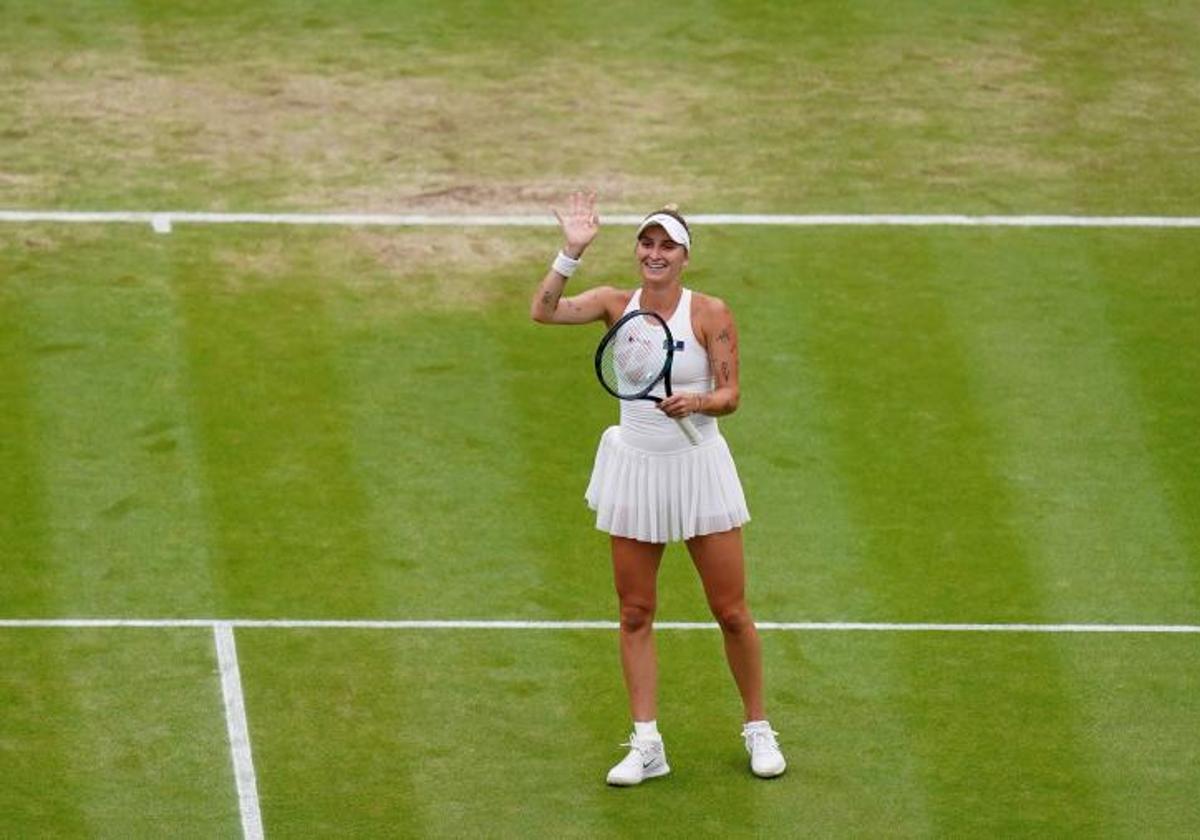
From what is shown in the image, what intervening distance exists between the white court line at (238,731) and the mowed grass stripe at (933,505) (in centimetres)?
281

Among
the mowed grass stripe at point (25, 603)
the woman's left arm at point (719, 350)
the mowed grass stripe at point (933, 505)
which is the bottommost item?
the mowed grass stripe at point (933, 505)

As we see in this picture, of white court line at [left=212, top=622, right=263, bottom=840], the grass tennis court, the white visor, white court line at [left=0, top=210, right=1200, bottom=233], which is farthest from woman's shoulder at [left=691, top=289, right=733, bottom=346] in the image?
white court line at [left=0, top=210, right=1200, bottom=233]

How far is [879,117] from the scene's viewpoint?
68.0 feet

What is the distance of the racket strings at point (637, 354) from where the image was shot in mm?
12070

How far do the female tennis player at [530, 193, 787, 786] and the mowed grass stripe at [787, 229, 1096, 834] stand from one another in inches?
44.3

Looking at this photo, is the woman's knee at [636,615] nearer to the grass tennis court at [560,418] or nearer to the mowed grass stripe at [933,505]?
the grass tennis court at [560,418]

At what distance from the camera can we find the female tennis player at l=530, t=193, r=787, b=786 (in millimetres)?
12164

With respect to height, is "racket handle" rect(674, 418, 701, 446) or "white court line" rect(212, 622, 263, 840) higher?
"racket handle" rect(674, 418, 701, 446)

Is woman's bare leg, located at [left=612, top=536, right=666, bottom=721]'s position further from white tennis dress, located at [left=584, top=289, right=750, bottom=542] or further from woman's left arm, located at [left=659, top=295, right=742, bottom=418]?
woman's left arm, located at [left=659, top=295, right=742, bottom=418]

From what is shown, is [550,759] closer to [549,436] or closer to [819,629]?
[819,629]

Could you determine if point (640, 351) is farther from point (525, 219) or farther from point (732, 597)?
point (525, 219)

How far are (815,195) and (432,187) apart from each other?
2504mm

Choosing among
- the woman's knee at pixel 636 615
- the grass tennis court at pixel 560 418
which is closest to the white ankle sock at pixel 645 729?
the grass tennis court at pixel 560 418

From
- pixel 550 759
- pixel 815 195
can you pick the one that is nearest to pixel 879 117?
pixel 815 195
